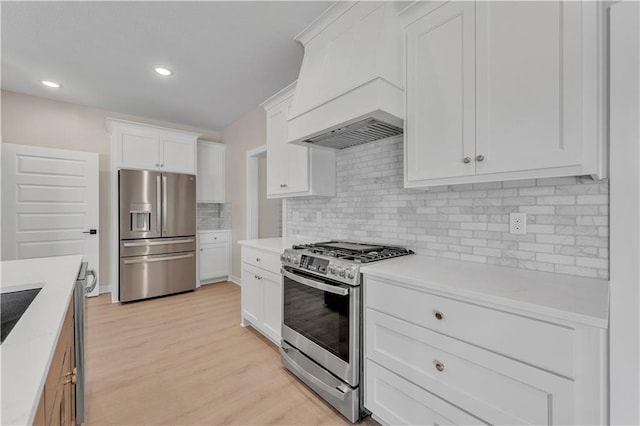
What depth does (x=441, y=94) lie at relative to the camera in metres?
1.57

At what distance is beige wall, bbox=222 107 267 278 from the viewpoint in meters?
4.25

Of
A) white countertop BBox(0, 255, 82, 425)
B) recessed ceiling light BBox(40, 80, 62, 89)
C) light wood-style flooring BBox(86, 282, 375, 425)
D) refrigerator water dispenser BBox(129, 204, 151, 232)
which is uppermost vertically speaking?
recessed ceiling light BBox(40, 80, 62, 89)

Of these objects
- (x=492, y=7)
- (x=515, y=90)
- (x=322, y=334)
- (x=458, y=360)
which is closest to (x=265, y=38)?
(x=492, y=7)

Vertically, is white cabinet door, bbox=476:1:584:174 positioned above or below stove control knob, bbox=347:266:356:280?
above

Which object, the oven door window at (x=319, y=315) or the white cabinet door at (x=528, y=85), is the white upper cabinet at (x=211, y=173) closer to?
the oven door window at (x=319, y=315)

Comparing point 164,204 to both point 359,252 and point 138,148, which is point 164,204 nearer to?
point 138,148

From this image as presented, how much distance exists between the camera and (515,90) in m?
1.31

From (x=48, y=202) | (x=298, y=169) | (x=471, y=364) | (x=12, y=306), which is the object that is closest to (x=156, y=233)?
(x=48, y=202)

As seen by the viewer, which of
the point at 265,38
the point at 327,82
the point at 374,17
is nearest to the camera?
the point at 374,17

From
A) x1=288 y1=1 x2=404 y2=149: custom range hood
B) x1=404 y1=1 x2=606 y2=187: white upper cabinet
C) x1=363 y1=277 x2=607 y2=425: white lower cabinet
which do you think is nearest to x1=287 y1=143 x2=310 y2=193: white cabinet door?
x1=288 y1=1 x2=404 y2=149: custom range hood

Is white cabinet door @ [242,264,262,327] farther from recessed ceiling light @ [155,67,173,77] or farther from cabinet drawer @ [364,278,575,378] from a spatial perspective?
recessed ceiling light @ [155,67,173,77]

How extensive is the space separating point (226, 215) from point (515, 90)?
15.0 ft

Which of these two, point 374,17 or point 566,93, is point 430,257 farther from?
point 374,17

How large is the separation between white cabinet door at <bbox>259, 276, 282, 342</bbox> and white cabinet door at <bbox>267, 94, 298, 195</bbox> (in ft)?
Result: 2.93
